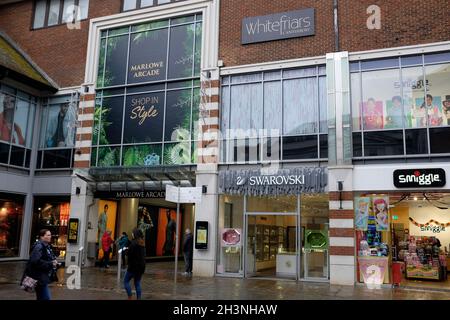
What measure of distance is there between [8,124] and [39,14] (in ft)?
19.5

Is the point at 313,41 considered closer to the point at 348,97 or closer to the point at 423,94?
the point at 348,97

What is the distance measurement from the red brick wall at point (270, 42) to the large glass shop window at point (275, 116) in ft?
2.09

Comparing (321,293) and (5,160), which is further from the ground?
(5,160)

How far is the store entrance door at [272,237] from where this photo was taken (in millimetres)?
16188

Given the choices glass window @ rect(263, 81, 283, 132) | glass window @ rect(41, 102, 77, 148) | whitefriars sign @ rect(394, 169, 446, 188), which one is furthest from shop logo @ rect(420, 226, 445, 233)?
glass window @ rect(41, 102, 77, 148)

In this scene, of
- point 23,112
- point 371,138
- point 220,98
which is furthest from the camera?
point 23,112

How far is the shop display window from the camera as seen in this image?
20766mm

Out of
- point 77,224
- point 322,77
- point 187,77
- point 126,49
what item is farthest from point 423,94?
point 77,224

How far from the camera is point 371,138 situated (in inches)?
608

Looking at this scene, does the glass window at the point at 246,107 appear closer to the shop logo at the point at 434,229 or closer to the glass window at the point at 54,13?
the shop logo at the point at 434,229

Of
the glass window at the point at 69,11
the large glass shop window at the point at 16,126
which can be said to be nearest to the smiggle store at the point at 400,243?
the large glass shop window at the point at 16,126

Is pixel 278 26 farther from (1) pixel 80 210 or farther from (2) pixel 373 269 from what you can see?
(1) pixel 80 210

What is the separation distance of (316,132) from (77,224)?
10532 millimetres

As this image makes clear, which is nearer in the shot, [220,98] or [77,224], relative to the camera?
[220,98]
